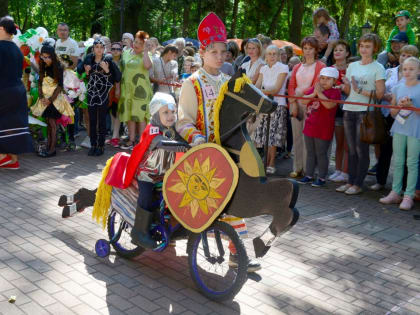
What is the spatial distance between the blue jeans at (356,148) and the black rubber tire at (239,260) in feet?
13.8

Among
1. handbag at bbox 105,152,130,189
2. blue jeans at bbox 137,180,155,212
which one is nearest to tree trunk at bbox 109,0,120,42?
handbag at bbox 105,152,130,189

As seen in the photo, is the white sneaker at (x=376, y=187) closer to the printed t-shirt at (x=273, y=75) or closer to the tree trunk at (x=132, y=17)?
the printed t-shirt at (x=273, y=75)

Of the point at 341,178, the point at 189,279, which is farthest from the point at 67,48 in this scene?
the point at 189,279

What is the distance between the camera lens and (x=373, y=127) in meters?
7.45

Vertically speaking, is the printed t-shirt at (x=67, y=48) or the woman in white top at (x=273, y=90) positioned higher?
the printed t-shirt at (x=67, y=48)

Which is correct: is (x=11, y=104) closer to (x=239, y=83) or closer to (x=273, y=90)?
(x=273, y=90)

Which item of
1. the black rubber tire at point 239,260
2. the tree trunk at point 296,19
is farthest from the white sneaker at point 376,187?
the tree trunk at point 296,19

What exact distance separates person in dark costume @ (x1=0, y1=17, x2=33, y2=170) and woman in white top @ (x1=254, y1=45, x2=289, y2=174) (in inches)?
151

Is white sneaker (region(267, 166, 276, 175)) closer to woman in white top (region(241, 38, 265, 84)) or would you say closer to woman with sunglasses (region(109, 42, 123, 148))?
woman in white top (region(241, 38, 265, 84))

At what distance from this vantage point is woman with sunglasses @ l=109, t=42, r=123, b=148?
10.6 metres

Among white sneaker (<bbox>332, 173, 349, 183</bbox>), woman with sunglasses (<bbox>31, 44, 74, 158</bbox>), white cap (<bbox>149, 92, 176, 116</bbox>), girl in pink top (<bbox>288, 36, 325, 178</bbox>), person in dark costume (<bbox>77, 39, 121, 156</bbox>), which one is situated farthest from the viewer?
person in dark costume (<bbox>77, 39, 121, 156</bbox>)

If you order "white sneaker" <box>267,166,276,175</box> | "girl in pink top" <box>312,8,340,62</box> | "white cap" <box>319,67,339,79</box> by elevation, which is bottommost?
"white sneaker" <box>267,166,276,175</box>

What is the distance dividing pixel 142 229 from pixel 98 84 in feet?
18.7

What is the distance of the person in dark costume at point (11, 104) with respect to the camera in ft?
26.6
